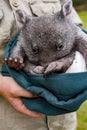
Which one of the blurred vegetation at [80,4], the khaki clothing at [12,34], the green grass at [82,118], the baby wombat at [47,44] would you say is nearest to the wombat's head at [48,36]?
the baby wombat at [47,44]

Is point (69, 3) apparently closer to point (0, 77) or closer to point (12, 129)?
point (0, 77)

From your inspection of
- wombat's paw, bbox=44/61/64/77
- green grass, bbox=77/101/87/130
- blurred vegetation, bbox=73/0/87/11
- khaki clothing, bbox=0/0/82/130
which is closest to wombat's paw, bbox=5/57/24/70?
wombat's paw, bbox=44/61/64/77

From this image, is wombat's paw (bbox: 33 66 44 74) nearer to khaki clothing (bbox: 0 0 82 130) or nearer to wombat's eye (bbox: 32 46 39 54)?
wombat's eye (bbox: 32 46 39 54)

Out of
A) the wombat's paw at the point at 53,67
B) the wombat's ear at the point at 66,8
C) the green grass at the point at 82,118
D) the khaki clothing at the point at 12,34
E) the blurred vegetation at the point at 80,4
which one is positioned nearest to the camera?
the wombat's paw at the point at 53,67

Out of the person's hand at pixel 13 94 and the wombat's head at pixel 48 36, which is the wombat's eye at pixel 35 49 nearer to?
the wombat's head at pixel 48 36

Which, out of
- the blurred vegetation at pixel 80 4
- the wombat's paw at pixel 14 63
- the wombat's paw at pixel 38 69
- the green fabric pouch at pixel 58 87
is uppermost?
the wombat's paw at pixel 14 63

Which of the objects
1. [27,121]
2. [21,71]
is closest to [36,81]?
[21,71]

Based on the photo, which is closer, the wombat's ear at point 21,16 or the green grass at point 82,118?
the wombat's ear at point 21,16
